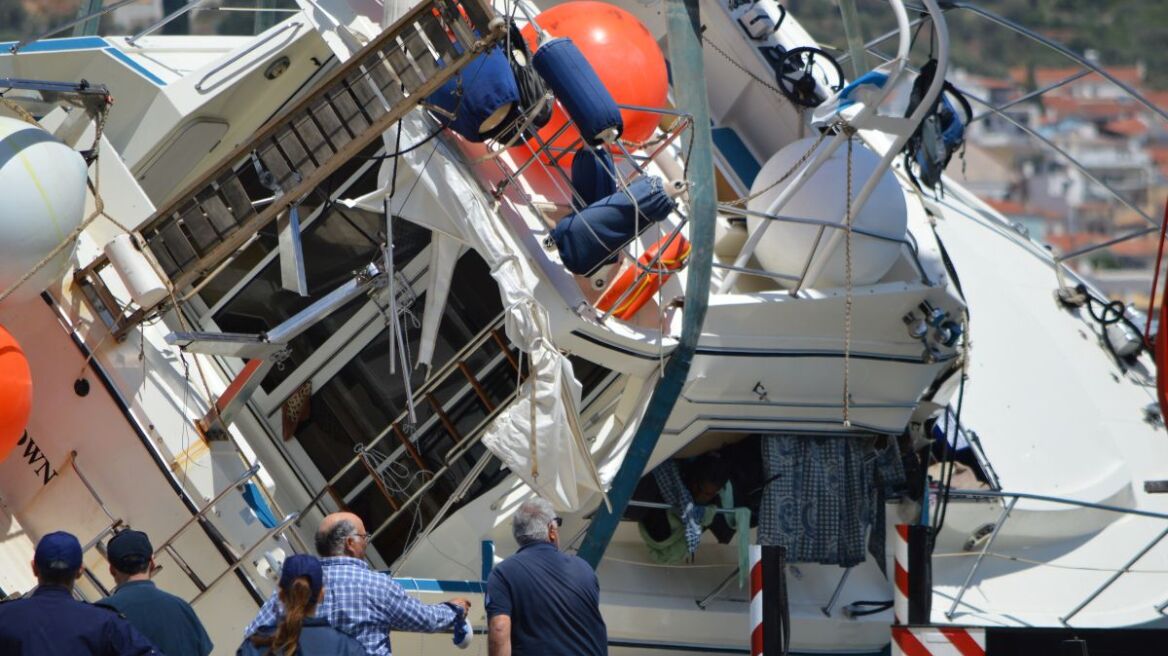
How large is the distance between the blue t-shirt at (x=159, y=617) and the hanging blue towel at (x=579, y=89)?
107 inches

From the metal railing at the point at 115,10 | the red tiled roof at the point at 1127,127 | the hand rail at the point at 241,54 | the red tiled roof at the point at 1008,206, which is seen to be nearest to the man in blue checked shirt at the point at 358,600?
the metal railing at the point at 115,10

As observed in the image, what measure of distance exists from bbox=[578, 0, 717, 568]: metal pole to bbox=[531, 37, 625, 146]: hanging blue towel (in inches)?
17.8

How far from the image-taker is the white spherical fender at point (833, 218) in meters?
7.56

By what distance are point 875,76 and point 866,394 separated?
1552 millimetres

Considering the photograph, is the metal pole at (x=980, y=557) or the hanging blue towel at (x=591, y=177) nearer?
the hanging blue towel at (x=591, y=177)

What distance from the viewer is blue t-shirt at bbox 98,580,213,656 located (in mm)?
5059

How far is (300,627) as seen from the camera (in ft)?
16.2

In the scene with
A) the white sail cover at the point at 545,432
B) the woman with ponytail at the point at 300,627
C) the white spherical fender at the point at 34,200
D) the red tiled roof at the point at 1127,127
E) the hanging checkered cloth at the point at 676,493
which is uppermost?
the white spherical fender at the point at 34,200

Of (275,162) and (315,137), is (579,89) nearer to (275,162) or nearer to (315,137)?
(315,137)

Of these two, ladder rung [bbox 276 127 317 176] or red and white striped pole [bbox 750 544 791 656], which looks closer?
red and white striped pole [bbox 750 544 791 656]

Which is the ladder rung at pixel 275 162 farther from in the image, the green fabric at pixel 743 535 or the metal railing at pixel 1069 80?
the metal railing at pixel 1069 80

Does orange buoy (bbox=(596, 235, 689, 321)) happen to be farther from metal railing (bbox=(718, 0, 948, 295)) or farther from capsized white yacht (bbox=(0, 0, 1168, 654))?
metal railing (bbox=(718, 0, 948, 295))

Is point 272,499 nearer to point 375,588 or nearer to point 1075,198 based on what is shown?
point 375,588

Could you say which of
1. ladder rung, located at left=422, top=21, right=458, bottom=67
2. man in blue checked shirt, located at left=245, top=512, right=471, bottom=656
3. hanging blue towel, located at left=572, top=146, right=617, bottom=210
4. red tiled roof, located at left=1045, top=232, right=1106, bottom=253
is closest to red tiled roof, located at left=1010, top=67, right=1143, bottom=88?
red tiled roof, located at left=1045, top=232, right=1106, bottom=253
